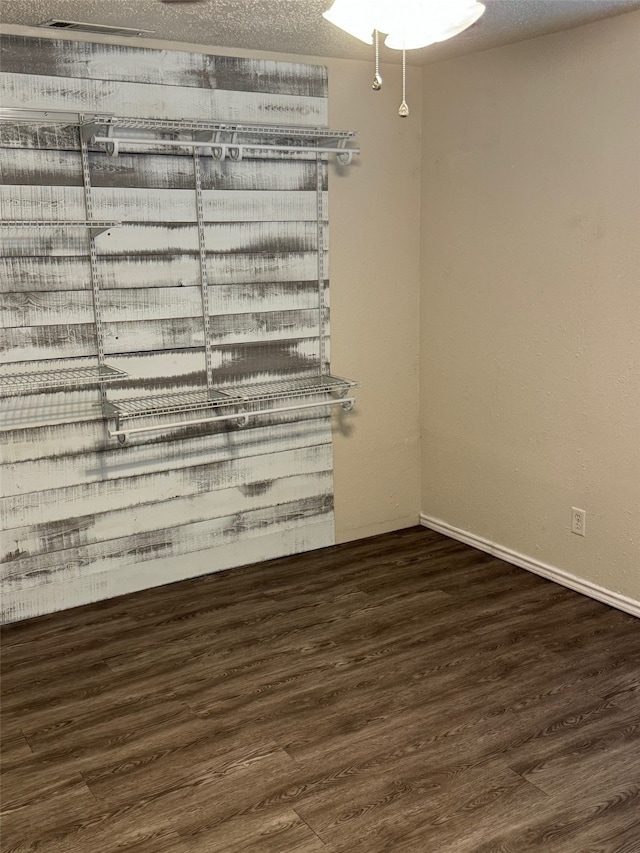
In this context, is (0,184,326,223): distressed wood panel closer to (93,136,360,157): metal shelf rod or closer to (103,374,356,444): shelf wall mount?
(93,136,360,157): metal shelf rod

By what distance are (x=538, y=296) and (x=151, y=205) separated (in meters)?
1.56

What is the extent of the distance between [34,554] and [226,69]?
2029 mm

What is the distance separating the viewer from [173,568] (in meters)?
3.57

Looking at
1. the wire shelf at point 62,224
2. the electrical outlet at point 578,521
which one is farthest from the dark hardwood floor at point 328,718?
the wire shelf at point 62,224

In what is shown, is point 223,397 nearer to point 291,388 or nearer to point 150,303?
point 291,388

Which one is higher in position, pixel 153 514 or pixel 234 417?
pixel 234 417

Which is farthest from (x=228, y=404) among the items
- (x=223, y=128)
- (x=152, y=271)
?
(x=223, y=128)

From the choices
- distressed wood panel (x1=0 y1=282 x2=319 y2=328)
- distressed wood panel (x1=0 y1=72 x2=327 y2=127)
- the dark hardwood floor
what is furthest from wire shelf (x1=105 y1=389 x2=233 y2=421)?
distressed wood panel (x1=0 y1=72 x2=327 y2=127)

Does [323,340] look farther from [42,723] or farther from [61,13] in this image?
[42,723]

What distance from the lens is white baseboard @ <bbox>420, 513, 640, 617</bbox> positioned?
3.22m

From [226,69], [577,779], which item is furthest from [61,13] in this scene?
[577,779]

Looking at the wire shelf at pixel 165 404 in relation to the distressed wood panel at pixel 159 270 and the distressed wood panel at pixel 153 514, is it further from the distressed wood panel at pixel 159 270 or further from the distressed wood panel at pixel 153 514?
the distressed wood panel at pixel 159 270

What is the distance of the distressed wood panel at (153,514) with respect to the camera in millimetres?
3219

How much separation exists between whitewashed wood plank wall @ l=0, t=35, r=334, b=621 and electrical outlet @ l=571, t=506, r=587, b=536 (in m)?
1.13
